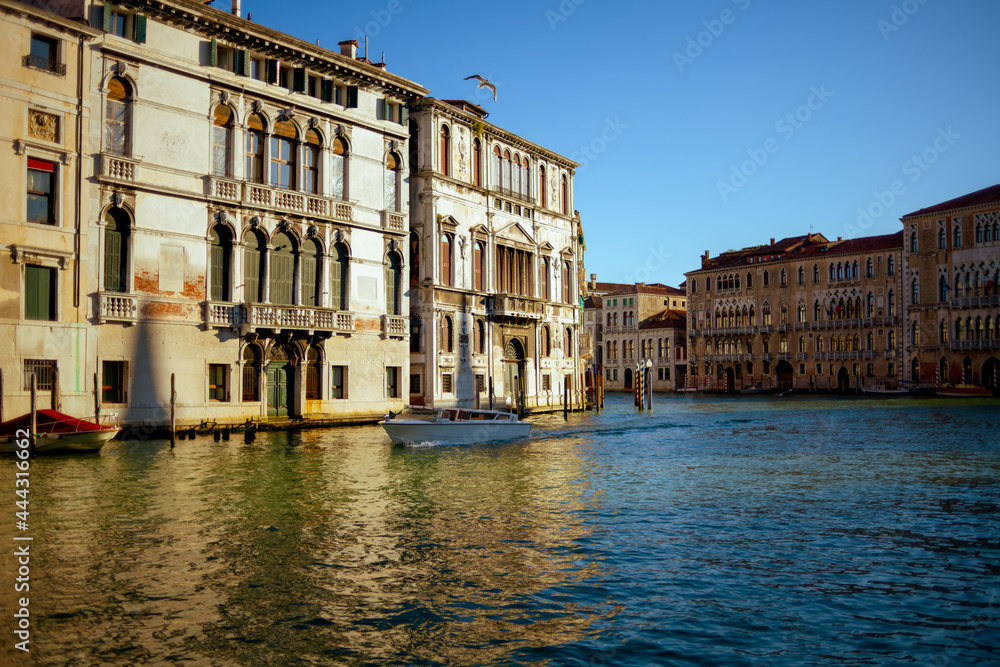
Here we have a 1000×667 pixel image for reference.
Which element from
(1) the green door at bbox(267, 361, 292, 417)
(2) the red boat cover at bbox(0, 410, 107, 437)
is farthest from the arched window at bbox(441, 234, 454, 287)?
(2) the red boat cover at bbox(0, 410, 107, 437)

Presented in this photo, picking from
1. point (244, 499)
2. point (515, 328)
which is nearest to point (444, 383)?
point (515, 328)

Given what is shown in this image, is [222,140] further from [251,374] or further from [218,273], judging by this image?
[251,374]

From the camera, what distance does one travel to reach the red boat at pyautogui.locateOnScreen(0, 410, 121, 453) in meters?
18.5

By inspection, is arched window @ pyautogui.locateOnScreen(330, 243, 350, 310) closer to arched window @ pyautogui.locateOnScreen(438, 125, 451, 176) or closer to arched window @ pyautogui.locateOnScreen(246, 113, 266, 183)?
arched window @ pyautogui.locateOnScreen(246, 113, 266, 183)

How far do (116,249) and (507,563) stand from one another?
1715cm

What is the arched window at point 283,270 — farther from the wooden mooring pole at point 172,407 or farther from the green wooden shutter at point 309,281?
the wooden mooring pole at point 172,407

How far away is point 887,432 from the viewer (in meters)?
27.1

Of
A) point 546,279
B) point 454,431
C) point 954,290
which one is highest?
point 954,290

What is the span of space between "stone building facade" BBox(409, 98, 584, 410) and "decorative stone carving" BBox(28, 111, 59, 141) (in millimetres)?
13941

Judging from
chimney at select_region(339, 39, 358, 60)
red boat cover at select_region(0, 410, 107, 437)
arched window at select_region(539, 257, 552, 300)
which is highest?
chimney at select_region(339, 39, 358, 60)

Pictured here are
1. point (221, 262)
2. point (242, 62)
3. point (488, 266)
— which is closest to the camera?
point (221, 262)

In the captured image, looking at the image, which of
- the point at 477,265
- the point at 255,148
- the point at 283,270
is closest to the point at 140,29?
the point at 255,148

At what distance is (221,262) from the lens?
2512 cm

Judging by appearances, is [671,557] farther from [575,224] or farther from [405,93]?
[575,224]
